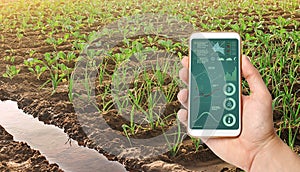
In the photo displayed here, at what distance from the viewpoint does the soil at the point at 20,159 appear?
239cm

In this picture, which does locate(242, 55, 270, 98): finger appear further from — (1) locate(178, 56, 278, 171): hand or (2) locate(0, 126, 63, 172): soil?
(2) locate(0, 126, 63, 172): soil

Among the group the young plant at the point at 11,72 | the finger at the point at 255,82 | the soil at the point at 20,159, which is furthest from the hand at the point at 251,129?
the young plant at the point at 11,72

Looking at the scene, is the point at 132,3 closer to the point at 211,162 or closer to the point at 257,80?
the point at 211,162

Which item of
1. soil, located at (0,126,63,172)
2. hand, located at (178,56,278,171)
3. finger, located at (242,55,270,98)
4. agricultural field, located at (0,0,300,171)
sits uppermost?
finger, located at (242,55,270,98)

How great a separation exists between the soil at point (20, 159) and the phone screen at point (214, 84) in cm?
99

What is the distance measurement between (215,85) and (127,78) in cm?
198

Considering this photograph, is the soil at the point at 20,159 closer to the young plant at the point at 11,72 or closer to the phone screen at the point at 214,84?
the phone screen at the point at 214,84

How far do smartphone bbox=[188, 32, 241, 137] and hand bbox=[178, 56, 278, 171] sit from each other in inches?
0.8

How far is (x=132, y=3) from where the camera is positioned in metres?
7.61

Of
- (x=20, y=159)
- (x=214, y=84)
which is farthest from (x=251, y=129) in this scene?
(x=20, y=159)

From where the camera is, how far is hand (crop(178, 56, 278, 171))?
1470mm

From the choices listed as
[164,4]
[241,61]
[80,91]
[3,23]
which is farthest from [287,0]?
[241,61]

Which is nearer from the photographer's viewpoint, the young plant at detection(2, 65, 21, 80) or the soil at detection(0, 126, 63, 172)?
the soil at detection(0, 126, 63, 172)

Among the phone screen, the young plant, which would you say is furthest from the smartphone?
the young plant
